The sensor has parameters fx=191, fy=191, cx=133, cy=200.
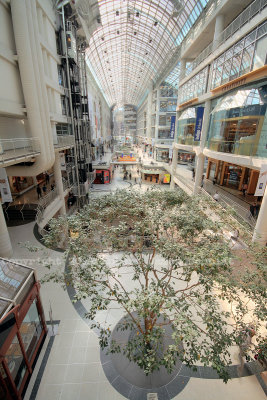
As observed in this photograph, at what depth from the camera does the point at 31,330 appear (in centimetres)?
603

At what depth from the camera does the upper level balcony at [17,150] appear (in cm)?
894

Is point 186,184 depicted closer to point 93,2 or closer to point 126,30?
point 93,2

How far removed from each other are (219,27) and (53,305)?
791 inches

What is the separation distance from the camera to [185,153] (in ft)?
127

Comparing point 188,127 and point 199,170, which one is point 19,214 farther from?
point 188,127

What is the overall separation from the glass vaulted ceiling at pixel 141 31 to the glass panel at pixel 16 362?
2635 cm

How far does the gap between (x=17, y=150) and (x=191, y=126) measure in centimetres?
1563

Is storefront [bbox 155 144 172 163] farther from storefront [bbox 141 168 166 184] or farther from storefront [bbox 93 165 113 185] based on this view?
storefront [bbox 93 165 113 185]

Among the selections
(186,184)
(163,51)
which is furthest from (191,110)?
(163,51)

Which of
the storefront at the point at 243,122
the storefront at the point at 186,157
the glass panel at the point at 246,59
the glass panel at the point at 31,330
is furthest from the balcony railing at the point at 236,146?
the storefront at the point at 186,157

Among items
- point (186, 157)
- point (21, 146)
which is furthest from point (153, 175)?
point (21, 146)

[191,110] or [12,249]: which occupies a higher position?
[191,110]

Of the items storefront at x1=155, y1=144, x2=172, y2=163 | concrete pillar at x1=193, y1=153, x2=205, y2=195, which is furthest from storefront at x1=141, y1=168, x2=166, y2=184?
concrete pillar at x1=193, y1=153, x2=205, y2=195

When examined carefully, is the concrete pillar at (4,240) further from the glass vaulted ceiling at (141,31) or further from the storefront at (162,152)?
the storefront at (162,152)
